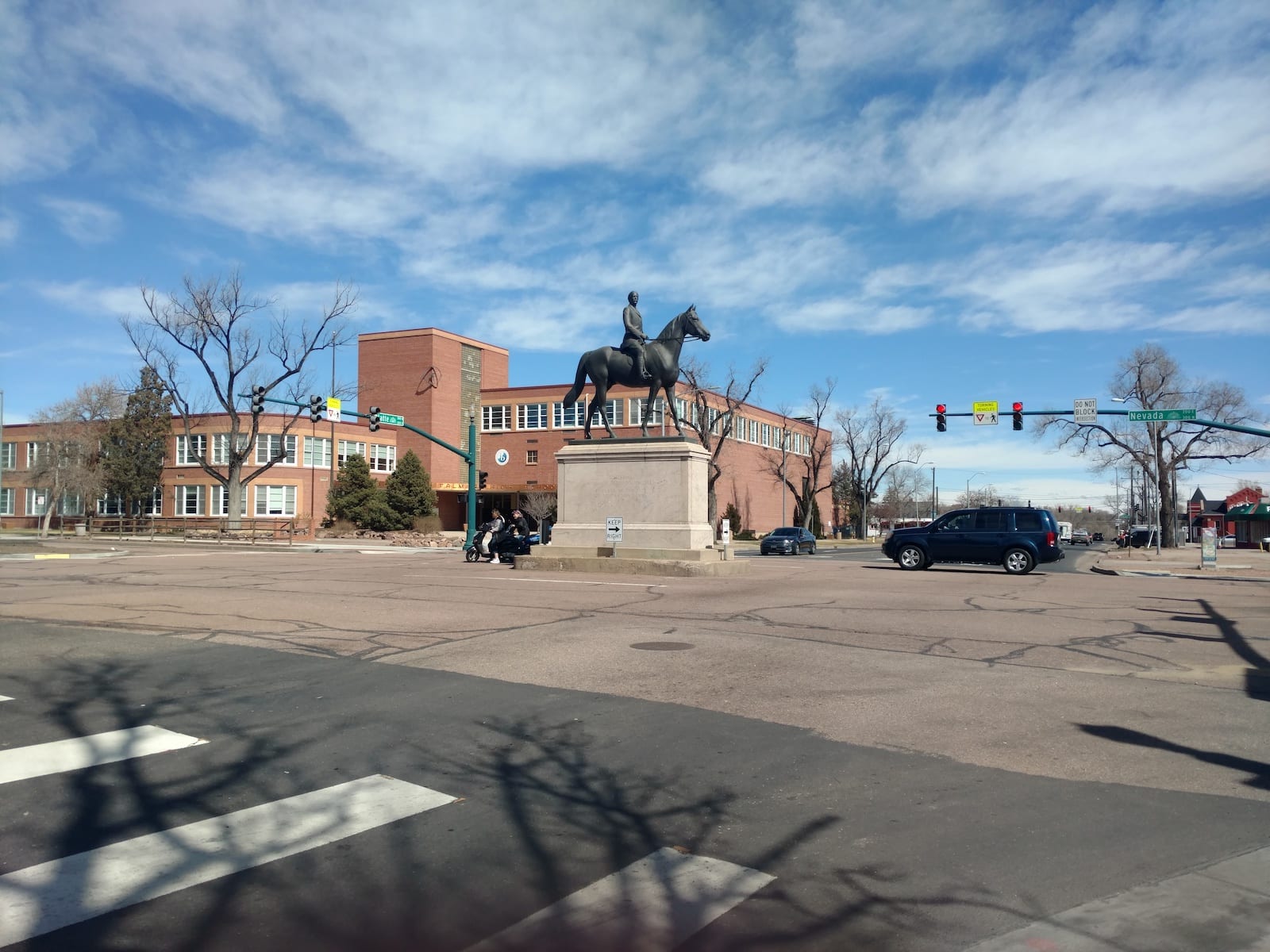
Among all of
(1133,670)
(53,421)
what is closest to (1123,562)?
(1133,670)

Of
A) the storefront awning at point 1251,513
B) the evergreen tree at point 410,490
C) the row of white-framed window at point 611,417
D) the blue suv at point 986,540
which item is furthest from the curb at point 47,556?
the storefront awning at point 1251,513

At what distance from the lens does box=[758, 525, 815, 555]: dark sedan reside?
151 feet

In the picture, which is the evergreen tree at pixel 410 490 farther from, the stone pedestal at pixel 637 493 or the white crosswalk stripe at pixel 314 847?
the white crosswalk stripe at pixel 314 847

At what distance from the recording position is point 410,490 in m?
64.7

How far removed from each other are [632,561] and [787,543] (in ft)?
84.5

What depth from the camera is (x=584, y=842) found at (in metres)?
4.75

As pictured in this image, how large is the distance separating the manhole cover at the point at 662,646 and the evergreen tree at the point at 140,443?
66.9 m

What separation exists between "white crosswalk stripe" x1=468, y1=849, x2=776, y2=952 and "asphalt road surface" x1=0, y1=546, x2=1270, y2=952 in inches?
0.7

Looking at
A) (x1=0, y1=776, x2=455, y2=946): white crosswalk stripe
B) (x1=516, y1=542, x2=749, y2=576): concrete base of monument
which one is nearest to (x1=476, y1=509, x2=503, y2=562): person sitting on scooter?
(x1=516, y1=542, x2=749, y2=576): concrete base of monument

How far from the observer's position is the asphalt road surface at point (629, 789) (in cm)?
391

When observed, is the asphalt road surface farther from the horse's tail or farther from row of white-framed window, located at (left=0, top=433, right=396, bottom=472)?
row of white-framed window, located at (left=0, top=433, right=396, bottom=472)

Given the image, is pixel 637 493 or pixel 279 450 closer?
pixel 637 493

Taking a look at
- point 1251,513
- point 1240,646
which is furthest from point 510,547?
point 1251,513

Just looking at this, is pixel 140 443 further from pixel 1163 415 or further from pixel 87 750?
pixel 87 750
